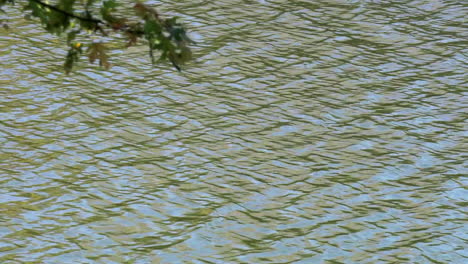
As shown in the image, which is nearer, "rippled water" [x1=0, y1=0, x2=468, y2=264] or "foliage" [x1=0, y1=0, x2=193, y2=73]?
"foliage" [x1=0, y1=0, x2=193, y2=73]

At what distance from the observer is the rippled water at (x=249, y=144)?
33.4 ft

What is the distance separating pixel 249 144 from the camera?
486 inches

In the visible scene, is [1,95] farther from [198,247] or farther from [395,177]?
[395,177]

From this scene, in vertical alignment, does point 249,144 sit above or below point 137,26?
below

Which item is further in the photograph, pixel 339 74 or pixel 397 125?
pixel 339 74

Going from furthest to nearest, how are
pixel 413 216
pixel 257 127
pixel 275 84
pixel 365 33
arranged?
pixel 365 33 → pixel 275 84 → pixel 257 127 → pixel 413 216

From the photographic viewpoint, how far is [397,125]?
12945mm

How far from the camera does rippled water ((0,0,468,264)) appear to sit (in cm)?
1018

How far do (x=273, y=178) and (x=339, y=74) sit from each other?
3440mm

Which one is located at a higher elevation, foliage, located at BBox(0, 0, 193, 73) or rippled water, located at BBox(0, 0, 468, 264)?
foliage, located at BBox(0, 0, 193, 73)

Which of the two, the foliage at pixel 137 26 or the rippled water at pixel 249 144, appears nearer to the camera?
the foliage at pixel 137 26

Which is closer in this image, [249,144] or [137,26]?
[137,26]

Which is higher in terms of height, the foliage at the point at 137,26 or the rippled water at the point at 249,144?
the foliage at the point at 137,26

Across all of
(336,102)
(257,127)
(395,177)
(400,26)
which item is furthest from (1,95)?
(400,26)
